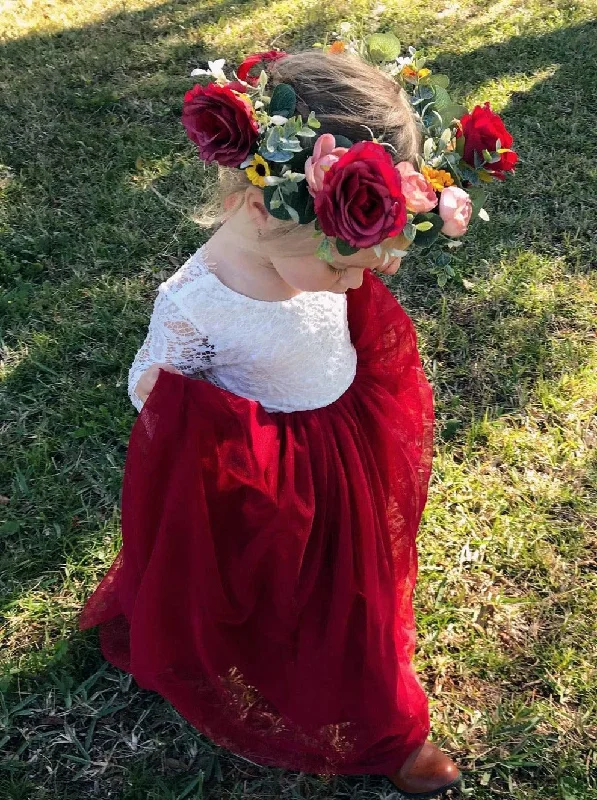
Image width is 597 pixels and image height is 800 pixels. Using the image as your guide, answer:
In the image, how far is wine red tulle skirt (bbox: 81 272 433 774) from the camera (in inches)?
57.2

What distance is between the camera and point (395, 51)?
1.40 metres

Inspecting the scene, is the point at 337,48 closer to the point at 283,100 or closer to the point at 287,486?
the point at 283,100

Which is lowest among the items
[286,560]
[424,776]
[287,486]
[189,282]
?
[424,776]

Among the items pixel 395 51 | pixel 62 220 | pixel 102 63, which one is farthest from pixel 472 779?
pixel 102 63

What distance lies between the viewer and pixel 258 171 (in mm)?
1214

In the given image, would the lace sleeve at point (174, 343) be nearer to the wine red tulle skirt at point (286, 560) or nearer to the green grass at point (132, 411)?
the wine red tulle skirt at point (286, 560)

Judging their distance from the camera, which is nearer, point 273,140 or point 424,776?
point 273,140

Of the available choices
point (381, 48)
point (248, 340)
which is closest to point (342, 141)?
point (381, 48)

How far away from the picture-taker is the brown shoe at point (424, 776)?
1731 millimetres

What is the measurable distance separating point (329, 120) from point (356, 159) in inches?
6.4

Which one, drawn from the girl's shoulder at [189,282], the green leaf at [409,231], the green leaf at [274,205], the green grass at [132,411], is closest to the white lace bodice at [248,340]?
the girl's shoulder at [189,282]

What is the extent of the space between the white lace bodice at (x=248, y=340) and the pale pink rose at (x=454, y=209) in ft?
1.14

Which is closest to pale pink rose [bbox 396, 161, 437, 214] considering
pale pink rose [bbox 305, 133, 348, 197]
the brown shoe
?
pale pink rose [bbox 305, 133, 348, 197]

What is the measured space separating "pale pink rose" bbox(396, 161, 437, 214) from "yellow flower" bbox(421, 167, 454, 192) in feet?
0.09
